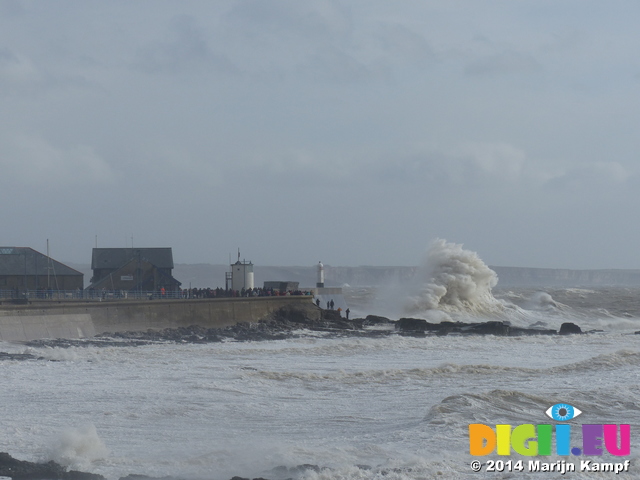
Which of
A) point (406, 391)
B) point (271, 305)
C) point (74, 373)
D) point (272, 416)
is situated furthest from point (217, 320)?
point (272, 416)

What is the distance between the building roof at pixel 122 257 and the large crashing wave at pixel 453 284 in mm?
Result: 16250

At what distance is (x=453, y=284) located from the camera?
49.0 meters

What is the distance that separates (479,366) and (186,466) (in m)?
10.8

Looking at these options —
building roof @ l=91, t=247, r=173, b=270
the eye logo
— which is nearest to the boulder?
building roof @ l=91, t=247, r=173, b=270

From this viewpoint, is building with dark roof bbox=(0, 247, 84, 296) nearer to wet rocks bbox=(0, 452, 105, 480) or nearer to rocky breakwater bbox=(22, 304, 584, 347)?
rocky breakwater bbox=(22, 304, 584, 347)

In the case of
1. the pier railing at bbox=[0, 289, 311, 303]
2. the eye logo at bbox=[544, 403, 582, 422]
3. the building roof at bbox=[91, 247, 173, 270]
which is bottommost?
the eye logo at bbox=[544, 403, 582, 422]

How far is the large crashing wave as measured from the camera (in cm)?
4738

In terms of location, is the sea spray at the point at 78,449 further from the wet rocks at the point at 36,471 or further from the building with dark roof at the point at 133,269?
the building with dark roof at the point at 133,269

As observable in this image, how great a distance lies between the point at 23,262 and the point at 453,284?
26.6 metres

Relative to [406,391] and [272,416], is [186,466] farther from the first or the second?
[406,391]

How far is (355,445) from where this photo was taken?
398 inches

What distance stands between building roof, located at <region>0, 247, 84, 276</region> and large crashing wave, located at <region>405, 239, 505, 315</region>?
21902mm

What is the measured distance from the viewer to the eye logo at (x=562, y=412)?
39.8 feet

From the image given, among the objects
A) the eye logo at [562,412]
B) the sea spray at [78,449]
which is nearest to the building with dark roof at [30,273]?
the sea spray at [78,449]
